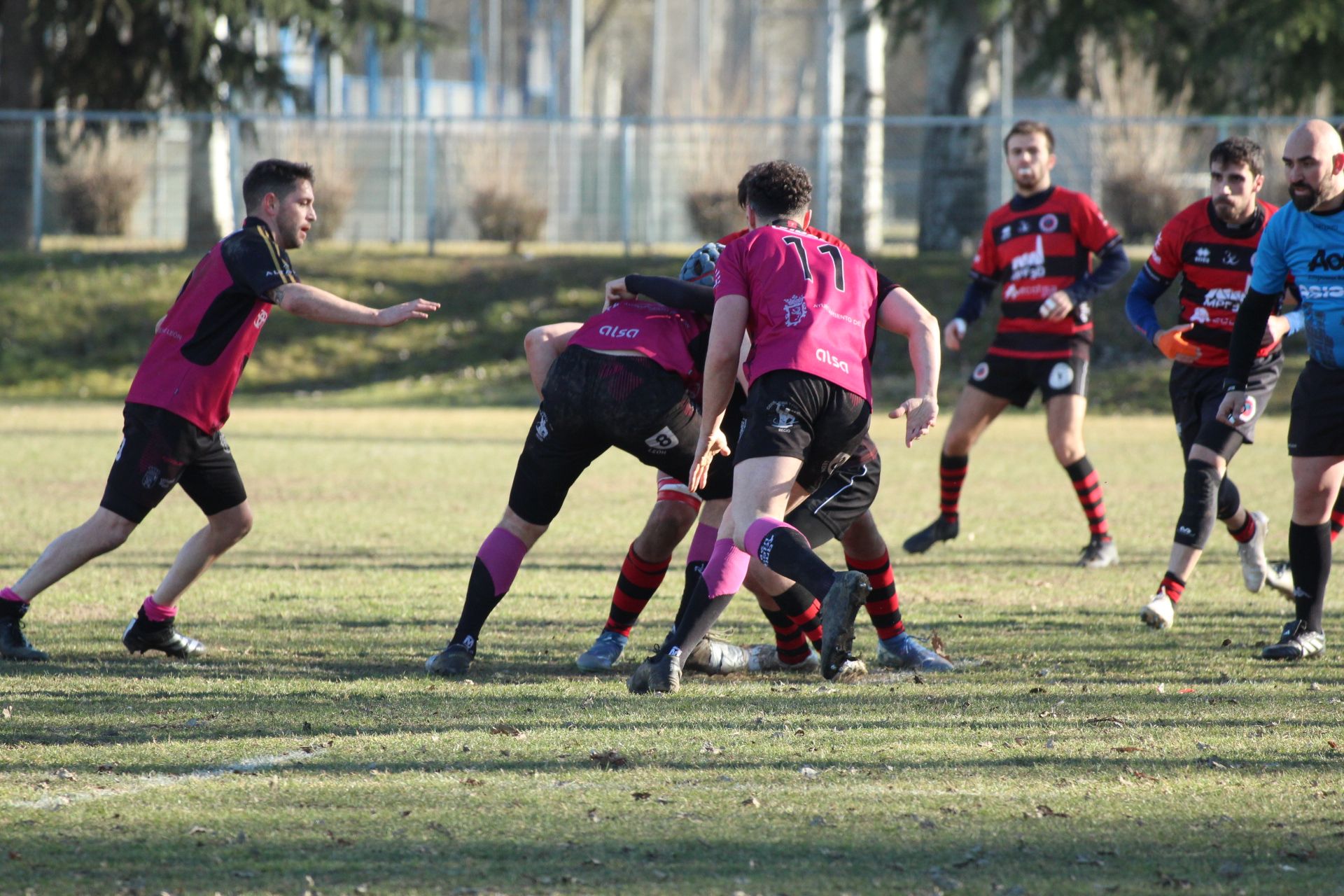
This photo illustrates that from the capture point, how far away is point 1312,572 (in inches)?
251

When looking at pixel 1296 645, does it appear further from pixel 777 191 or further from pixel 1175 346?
pixel 777 191

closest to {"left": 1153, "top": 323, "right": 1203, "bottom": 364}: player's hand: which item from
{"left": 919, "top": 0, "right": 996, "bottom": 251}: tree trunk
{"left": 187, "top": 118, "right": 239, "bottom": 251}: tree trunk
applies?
{"left": 919, "top": 0, "right": 996, "bottom": 251}: tree trunk

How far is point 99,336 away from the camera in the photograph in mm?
23703

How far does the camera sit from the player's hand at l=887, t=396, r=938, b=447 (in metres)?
5.25

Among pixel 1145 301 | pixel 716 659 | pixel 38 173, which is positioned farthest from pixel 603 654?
pixel 38 173

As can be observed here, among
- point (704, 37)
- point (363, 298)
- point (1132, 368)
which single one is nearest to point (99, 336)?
point (363, 298)

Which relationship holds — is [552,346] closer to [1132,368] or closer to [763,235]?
[763,235]

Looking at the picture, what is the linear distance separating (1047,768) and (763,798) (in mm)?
893

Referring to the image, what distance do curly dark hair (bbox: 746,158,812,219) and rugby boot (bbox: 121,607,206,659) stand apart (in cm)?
291

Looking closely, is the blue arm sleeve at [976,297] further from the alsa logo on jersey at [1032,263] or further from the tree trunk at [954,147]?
the tree trunk at [954,147]

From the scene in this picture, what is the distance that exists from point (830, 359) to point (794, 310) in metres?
0.21

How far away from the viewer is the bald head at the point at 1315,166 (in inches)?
228

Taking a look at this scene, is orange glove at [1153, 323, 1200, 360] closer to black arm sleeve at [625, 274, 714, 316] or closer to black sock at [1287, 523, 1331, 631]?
black sock at [1287, 523, 1331, 631]

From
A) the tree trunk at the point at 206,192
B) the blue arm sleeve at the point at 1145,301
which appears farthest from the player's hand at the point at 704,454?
the tree trunk at the point at 206,192
